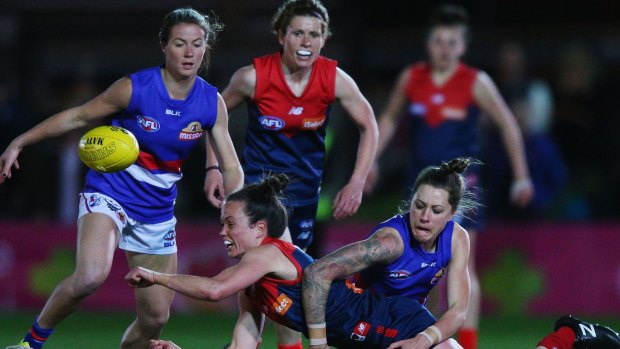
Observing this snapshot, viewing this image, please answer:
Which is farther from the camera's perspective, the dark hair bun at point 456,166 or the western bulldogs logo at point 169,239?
the western bulldogs logo at point 169,239

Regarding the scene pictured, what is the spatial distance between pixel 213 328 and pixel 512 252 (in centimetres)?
295

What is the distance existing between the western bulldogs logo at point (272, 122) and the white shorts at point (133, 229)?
812 millimetres

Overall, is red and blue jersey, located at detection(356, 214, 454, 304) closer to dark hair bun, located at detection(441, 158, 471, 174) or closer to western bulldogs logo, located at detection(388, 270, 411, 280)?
western bulldogs logo, located at detection(388, 270, 411, 280)

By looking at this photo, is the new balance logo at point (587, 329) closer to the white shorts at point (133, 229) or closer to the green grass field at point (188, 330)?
the green grass field at point (188, 330)

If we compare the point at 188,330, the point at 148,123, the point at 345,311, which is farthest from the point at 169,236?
the point at 188,330

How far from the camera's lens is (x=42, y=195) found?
11602 mm

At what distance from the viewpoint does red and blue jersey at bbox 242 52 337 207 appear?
6863 millimetres

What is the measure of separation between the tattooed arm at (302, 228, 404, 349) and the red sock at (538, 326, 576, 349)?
3.85 feet

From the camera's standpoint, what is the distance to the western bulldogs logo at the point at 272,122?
22.6ft

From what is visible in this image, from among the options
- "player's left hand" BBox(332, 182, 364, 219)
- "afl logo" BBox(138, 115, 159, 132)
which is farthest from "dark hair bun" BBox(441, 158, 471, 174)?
"afl logo" BBox(138, 115, 159, 132)

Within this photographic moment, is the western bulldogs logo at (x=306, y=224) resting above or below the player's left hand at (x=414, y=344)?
above

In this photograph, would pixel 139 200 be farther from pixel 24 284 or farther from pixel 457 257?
pixel 24 284

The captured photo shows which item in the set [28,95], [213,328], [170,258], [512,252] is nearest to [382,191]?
[512,252]

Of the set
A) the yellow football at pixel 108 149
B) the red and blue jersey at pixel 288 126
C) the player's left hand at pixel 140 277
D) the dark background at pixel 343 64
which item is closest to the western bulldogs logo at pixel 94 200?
the yellow football at pixel 108 149
